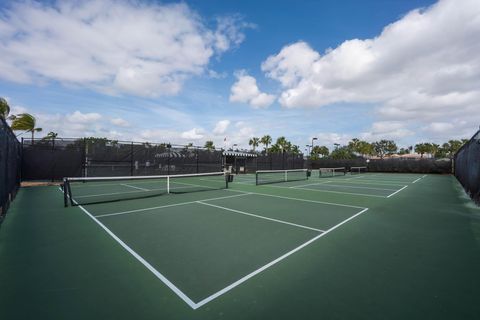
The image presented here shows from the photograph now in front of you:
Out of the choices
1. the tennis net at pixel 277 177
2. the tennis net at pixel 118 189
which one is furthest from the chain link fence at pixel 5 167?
the tennis net at pixel 277 177

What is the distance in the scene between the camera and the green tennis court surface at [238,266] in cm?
258

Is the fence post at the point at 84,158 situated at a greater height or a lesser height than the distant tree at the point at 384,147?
lesser

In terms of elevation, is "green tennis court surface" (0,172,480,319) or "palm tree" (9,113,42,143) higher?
"palm tree" (9,113,42,143)

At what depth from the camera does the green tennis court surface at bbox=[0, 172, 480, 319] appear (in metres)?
2.58

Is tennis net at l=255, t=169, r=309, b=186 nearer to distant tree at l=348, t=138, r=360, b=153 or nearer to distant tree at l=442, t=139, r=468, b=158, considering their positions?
distant tree at l=348, t=138, r=360, b=153

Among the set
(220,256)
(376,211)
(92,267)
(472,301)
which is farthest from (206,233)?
(376,211)

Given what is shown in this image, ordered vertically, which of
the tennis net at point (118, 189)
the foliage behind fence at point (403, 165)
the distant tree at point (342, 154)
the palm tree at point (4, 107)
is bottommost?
the tennis net at point (118, 189)

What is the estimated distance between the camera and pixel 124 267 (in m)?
3.52

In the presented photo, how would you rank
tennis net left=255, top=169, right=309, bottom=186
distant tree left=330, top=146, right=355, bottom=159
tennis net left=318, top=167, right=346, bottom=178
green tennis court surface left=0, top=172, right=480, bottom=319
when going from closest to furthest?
green tennis court surface left=0, top=172, right=480, bottom=319 → tennis net left=255, top=169, right=309, bottom=186 → tennis net left=318, top=167, right=346, bottom=178 → distant tree left=330, top=146, right=355, bottom=159

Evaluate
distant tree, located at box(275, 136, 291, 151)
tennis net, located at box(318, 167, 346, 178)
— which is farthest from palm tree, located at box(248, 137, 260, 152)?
tennis net, located at box(318, 167, 346, 178)

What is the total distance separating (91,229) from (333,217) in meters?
6.15

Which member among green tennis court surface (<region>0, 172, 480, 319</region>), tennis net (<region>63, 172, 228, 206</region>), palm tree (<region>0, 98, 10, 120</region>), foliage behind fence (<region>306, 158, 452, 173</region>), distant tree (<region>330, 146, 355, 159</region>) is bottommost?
green tennis court surface (<region>0, 172, 480, 319</region>)

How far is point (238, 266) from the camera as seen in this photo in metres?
3.55

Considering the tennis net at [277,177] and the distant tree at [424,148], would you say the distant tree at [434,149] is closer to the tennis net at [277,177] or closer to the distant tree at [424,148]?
the distant tree at [424,148]
